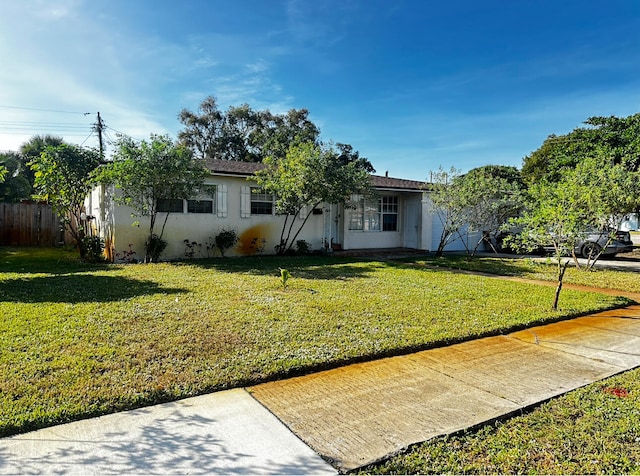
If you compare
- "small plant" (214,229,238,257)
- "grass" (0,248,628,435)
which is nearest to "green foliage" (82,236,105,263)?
"grass" (0,248,628,435)

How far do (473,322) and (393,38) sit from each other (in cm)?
895

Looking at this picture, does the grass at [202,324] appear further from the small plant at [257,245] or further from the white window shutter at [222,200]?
the small plant at [257,245]

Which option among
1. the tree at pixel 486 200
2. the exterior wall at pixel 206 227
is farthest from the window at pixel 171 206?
the tree at pixel 486 200

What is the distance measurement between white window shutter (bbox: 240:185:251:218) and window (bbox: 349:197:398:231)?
4566 mm

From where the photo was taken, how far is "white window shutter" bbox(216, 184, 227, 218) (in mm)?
12977

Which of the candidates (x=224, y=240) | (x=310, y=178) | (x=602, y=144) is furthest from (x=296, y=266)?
(x=602, y=144)

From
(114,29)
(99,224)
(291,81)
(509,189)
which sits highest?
(291,81)

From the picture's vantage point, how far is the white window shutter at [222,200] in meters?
13.0

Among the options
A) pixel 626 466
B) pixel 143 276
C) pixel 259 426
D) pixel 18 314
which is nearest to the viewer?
pixel 626 466

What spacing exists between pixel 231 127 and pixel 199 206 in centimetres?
2298

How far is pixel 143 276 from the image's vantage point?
28.9 ft

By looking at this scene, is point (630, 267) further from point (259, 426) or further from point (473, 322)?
point (259, 426)

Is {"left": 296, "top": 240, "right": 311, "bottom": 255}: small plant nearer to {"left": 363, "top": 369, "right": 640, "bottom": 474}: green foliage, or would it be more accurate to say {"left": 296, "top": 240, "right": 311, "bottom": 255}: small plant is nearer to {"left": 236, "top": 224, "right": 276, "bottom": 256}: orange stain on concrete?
{"left": 236, "top": 224, "right": 276, "bottom": 256}: orange stain on concrete

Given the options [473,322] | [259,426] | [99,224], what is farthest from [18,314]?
[99,224]
